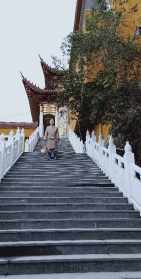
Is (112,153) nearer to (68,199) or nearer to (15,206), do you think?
(68,199)

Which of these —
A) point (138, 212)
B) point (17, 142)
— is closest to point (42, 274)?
point (138, 212)

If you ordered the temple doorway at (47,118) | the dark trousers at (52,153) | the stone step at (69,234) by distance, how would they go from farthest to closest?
the temple doorway at (47,118) < the dark trousers at (52,153) < the stone step at (69,234)

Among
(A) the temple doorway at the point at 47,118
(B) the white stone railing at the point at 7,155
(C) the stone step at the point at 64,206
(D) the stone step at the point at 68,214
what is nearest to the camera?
→ (D) the stone step at the point at 68,214

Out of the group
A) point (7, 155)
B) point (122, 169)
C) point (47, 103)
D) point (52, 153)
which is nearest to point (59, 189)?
point (122, 169)

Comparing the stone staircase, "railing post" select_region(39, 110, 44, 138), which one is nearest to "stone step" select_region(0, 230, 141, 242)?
the stone staircase

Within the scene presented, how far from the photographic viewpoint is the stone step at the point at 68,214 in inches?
314

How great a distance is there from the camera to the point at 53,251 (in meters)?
6.54

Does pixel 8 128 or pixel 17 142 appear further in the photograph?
pixel 8 128

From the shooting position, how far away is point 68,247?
663 cm

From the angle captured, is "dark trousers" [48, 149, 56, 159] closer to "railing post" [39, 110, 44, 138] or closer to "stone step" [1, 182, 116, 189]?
"stone step" [1, 182, 116, 189]

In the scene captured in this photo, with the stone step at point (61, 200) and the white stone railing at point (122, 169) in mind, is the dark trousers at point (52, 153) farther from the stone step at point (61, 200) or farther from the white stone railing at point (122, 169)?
the stone step at point (61, 200)

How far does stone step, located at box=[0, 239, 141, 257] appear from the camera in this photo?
6.46 metres

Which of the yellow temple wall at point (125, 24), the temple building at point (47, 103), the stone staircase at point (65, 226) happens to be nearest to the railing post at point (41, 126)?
the temple building at point (47, 103)

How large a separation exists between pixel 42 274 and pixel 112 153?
5420 millimetres
